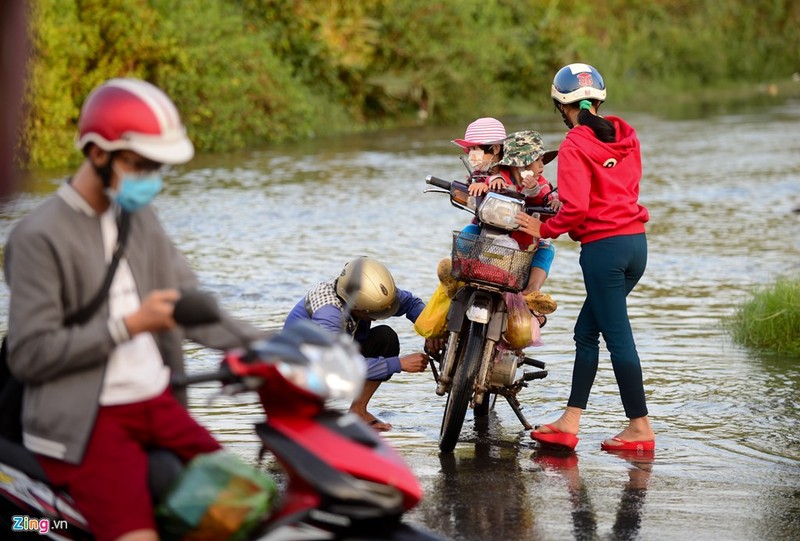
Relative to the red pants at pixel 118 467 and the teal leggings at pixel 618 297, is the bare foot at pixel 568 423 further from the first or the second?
the red pants at pixel 118 467

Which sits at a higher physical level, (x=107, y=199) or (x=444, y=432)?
(x=107, y=199)

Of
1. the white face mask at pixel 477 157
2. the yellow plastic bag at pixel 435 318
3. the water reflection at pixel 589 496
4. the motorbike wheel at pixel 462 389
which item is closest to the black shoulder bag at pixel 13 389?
the water reflection at pixel 589 496

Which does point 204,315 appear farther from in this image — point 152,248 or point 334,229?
point 334,229

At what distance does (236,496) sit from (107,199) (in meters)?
0.91

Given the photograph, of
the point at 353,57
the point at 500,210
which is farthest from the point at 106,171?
the point at 353,57

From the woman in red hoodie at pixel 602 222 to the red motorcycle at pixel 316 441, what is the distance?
308cm

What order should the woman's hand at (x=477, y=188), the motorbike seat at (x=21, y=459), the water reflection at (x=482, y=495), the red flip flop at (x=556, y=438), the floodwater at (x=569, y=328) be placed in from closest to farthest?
1. the motorbike seat at (x=21, y=459)
2. the water reflection at (x=482, y=495)
3. the floodwater at (x=569, y=328)
4. the red flip flop at (x=556, y=438)
5. the woman's hand at (x=477, y=188)

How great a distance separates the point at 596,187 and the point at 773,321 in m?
3.21

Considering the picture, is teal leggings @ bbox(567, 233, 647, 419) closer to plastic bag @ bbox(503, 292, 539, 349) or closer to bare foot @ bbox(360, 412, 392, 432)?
plastic bag @ bbox(503, 292, 539, 349)

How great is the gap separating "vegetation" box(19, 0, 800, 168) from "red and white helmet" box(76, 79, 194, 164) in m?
12.4

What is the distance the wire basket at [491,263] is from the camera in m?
6.72

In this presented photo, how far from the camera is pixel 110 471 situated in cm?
393

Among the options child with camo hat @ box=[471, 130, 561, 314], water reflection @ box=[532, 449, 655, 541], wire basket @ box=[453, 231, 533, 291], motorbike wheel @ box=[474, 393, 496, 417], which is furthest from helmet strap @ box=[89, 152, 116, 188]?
motorbike wheel @ box=[474, 393, 496, 417]

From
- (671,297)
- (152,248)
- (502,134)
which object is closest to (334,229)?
(671,297)
